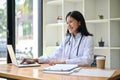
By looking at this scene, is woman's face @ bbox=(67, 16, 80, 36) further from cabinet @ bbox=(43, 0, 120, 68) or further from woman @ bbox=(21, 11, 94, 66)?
cabinet @ bbox=(43, 0, 120, 68)

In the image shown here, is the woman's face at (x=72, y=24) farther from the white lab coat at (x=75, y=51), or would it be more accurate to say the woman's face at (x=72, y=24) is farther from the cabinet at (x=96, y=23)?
the cabinet at (x=96, y=23)

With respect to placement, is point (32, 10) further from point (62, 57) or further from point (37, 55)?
point (62, 57)

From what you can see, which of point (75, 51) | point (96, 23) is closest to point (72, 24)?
point (75, 51)

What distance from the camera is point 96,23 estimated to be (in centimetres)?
375

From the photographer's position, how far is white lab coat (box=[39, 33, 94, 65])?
2.19 meters

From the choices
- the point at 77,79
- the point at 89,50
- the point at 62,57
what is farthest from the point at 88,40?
the point at 77,79

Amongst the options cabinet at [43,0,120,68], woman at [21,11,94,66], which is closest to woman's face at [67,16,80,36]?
woman at [21,11,94,66]

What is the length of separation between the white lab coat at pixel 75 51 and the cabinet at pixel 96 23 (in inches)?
38.0

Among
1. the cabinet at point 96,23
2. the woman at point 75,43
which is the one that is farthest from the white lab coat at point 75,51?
the cabinet at point 96,23

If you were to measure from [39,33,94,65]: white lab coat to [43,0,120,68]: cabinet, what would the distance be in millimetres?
966

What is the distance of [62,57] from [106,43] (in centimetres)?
127

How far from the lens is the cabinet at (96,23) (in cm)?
338

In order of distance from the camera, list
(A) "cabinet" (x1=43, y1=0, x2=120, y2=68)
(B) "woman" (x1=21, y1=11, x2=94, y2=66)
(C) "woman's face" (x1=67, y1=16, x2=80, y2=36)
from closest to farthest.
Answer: (B) "woman" (x1=21, y1=11, x2=94, y2=66) < (C) "woman's face" (x1=67, y1=16, x2=80, y2=36) < (A) "cabinet" (x1=43, y1=0, x2=120, y2=68)

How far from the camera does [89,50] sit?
7.50 feet
